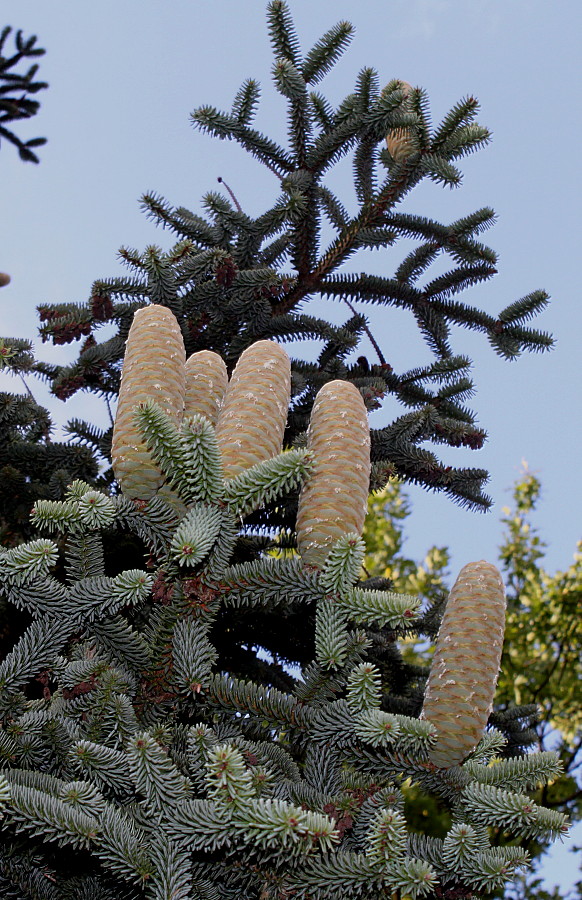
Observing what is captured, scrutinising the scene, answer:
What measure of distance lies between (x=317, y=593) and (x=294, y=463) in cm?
33

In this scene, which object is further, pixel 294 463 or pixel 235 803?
pixel 294 463

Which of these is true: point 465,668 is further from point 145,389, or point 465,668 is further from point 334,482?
point 145,389

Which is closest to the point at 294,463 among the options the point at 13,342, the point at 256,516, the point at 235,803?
the point at 235,803

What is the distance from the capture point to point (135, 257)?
11.4ft

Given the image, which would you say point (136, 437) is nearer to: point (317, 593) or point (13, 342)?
point (317, 593)

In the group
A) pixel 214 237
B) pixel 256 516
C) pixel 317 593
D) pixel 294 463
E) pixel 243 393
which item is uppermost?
pixel 214 237

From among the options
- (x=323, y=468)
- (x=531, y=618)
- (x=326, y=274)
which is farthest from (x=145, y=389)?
(x=531, y=618)

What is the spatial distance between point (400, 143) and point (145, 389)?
9.44 feet

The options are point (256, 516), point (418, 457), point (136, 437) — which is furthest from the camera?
point (418, 457)

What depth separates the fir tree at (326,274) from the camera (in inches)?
144

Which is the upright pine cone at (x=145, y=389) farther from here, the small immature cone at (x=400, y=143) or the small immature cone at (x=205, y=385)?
the small immature cone at (x=400, y=143)

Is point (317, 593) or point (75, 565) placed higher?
point (317, 593)

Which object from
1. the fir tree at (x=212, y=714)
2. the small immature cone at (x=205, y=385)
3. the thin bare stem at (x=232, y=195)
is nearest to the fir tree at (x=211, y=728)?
the fir tree at (x=212, y=714)

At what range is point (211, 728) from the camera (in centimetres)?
207
